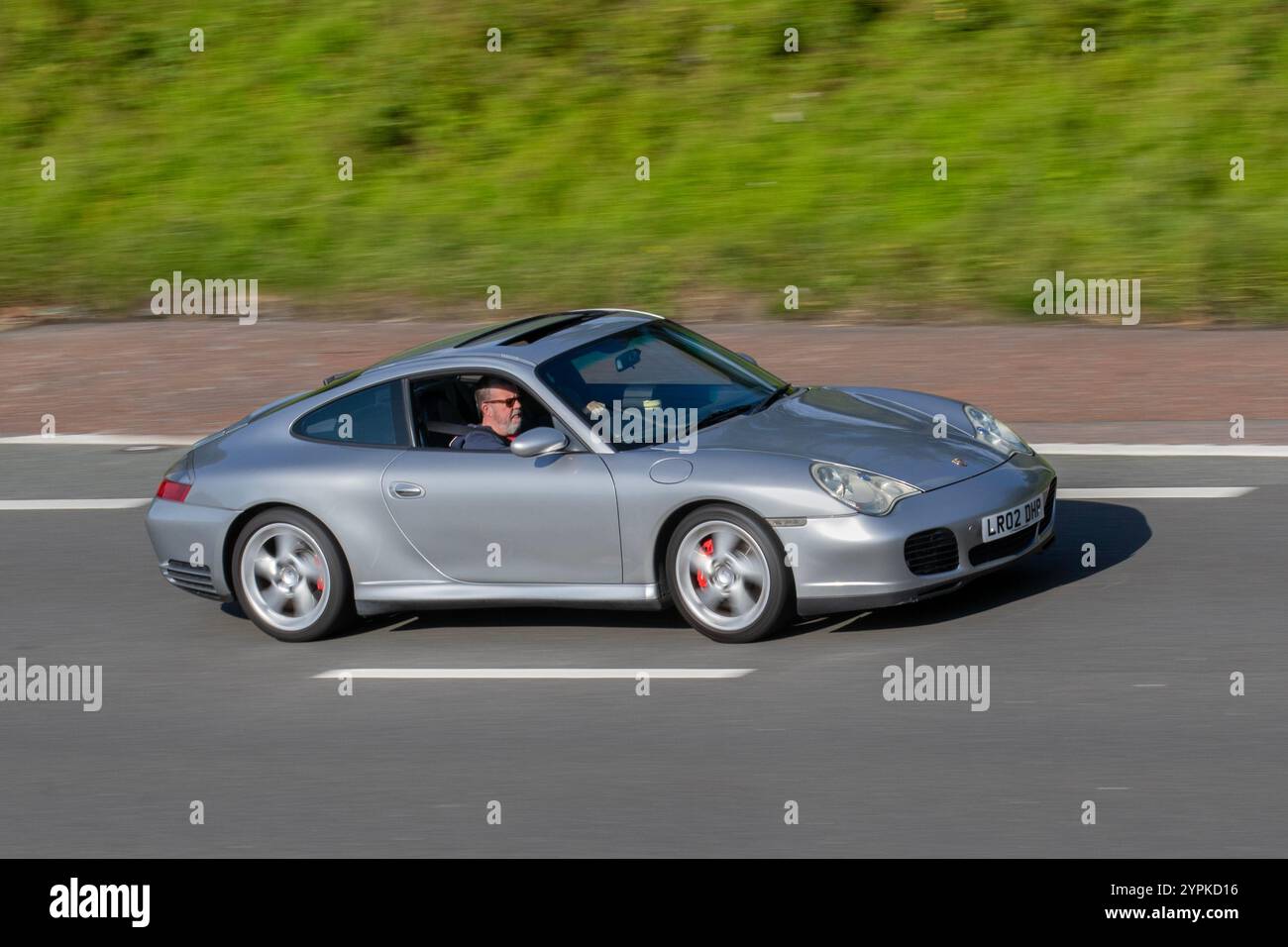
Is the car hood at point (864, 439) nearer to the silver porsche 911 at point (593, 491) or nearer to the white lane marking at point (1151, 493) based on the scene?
the silver porsche 911 at point (593, 491)

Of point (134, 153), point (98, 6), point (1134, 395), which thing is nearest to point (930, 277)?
point (1134, 395)

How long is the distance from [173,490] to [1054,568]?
4.24 meters

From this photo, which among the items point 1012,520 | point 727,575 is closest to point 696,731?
point 727,575

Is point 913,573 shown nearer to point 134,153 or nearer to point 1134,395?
point 1134,395

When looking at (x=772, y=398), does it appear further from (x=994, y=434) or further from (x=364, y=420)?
(x=364, y=420)

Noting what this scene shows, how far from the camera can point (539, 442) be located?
297 inches

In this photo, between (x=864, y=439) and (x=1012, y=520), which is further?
(x=864, y=439)

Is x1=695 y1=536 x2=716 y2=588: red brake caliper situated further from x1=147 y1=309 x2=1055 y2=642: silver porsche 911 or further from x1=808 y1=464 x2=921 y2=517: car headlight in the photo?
x1=808 y1=464 x2=921 y2=517: car headlight

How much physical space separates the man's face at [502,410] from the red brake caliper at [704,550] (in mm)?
1068

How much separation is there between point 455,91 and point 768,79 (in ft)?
13.0

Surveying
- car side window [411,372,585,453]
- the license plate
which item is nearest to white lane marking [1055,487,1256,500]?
the license plate

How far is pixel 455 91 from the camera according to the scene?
21.6 m

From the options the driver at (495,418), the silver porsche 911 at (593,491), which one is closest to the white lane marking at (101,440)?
the silver porsche 911 at (593,491)

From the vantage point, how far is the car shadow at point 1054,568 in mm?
7789
